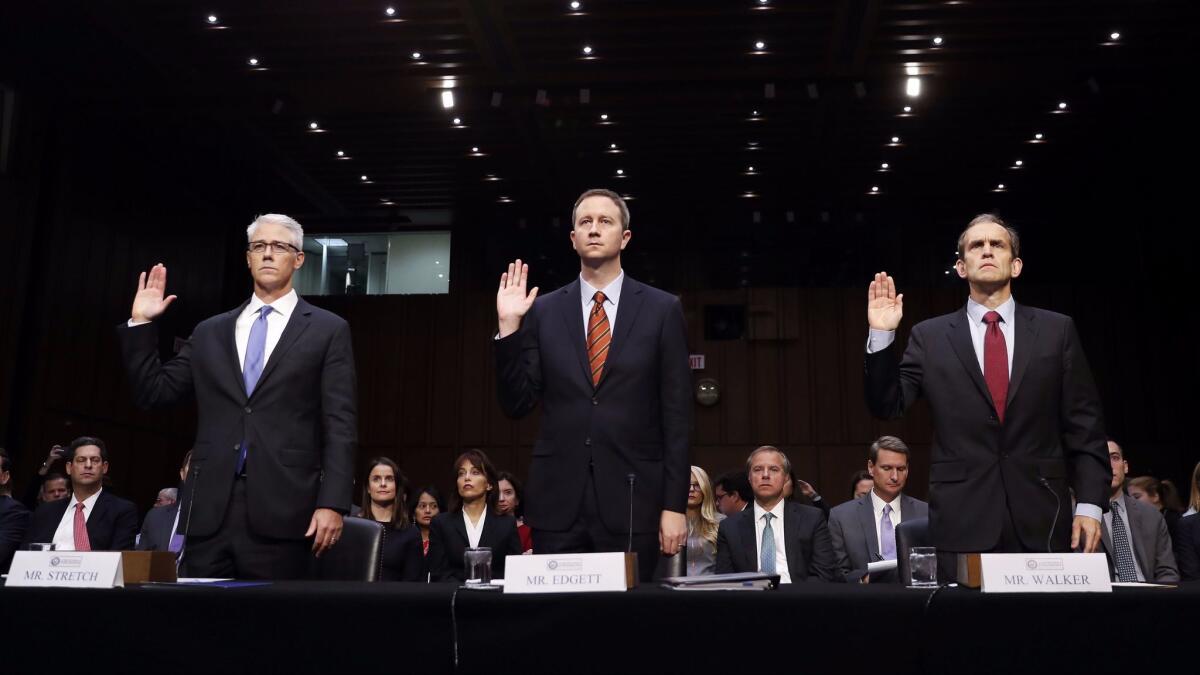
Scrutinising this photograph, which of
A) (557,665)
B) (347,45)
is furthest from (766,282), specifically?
(557,665)

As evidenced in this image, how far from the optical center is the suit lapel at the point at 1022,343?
2377 mm

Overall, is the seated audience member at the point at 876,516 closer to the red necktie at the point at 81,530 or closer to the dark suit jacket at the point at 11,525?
the red necktie at the point at 81,530

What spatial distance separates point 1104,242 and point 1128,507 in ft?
27.3

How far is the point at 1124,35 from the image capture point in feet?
25.9

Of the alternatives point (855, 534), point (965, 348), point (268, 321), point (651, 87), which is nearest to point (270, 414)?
point (268, 321)

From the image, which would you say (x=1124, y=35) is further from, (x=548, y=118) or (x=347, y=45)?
(x=347, y=45)

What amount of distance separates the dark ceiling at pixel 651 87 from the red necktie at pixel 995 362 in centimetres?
566

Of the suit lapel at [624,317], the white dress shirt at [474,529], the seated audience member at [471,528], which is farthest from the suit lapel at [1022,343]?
the white dress shirt at [474,529]

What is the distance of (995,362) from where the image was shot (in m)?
2.44

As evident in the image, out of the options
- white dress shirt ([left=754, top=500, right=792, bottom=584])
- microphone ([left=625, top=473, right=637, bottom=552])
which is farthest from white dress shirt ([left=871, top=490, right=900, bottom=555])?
microphone ([left=625, top=473, right=637, bottom=552])

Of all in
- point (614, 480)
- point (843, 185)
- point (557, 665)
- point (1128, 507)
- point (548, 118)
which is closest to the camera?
point (557, 665)

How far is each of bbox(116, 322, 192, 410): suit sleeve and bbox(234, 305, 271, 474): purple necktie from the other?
18cm

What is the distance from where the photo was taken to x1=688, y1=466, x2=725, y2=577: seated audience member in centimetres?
486

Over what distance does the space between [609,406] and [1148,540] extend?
3.40 metres
